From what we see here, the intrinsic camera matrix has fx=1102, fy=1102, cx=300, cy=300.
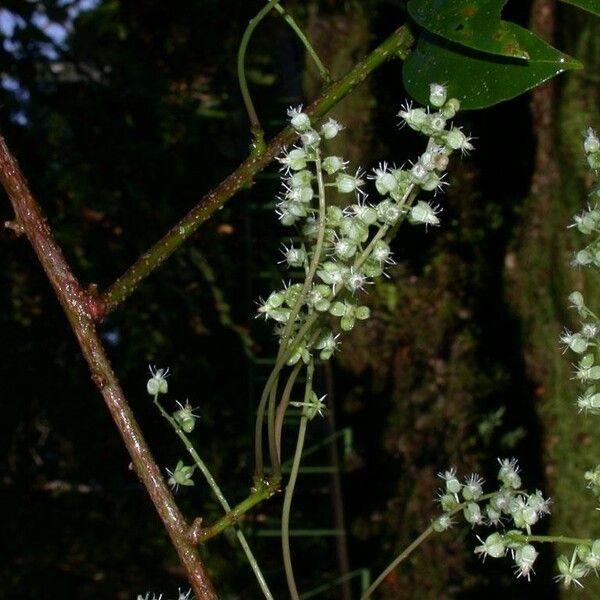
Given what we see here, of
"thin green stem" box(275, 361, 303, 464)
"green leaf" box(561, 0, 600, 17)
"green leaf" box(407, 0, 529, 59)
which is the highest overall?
"green leaf" box(407, 0, 529, 59)

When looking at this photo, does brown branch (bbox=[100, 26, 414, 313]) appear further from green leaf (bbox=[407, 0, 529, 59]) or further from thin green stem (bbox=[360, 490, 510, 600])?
thin green stem (bbox=[360, 490, 510, 600])

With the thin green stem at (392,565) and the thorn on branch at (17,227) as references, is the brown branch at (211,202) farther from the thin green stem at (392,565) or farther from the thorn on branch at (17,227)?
the thin green stem at (392,565)

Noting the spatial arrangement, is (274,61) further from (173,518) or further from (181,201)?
(173,518)

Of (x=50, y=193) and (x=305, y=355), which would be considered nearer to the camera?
(x=305, y=355)

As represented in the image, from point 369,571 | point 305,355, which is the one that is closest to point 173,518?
point 305,355

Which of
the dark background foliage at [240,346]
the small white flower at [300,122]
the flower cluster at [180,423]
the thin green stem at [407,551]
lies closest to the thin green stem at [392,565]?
the thin green stem at [407,551]

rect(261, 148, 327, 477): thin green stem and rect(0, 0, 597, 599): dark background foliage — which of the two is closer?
rect(261, 148, 327, 477): thin green stem

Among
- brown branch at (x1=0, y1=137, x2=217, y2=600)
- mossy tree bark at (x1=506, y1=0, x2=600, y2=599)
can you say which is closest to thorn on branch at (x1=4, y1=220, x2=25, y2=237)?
brown branch at (x1=0, y1=137, x2=217, y2=600)
